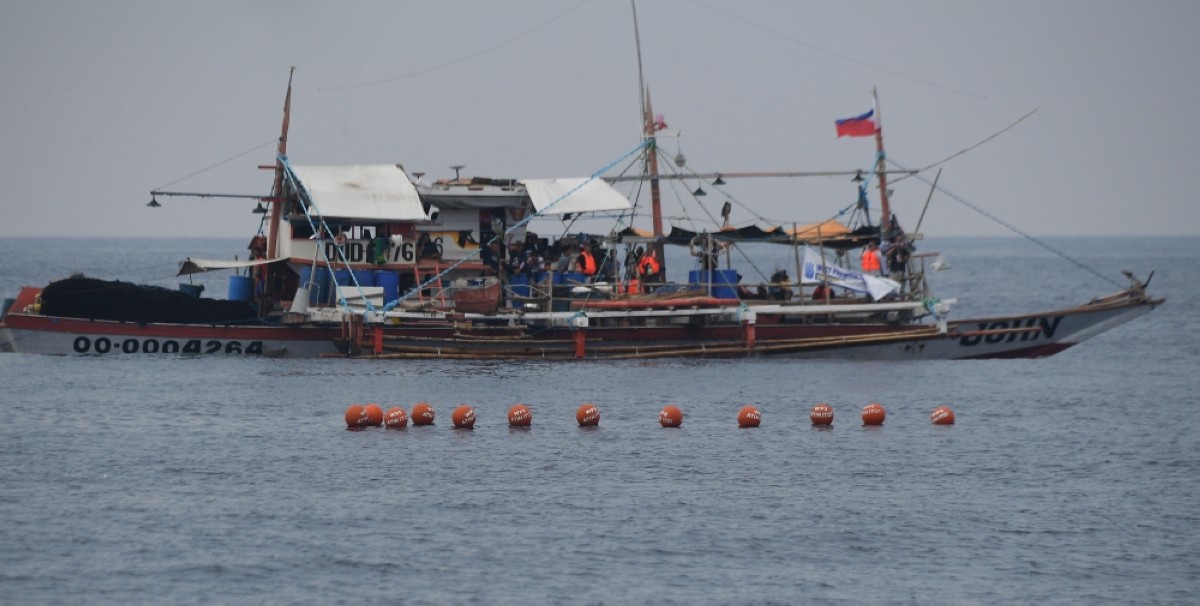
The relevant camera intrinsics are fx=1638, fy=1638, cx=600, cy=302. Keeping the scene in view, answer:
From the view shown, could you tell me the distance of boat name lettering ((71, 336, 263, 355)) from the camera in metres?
55.3

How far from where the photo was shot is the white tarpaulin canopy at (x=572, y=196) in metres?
57.5

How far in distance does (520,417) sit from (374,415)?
12.3 feet

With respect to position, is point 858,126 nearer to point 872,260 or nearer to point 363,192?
point 872,260

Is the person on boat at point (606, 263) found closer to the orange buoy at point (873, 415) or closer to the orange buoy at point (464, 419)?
the orange buoy at point (464, 419)

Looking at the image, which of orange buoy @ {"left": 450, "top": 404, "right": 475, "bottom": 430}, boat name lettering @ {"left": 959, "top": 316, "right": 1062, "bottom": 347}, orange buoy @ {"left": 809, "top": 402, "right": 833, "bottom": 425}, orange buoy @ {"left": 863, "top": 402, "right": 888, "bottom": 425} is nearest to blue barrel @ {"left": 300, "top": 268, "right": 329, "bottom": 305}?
orange buoy @ {"left": 450, "top": 404, "right": 475, "bottom": 430}

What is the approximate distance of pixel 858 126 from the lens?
2354 inches

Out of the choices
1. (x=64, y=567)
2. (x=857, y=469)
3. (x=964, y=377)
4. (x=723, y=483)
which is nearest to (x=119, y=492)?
(x=64, y=567)

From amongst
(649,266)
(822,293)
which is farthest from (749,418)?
(822,293)

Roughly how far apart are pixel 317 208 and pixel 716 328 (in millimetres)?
13893

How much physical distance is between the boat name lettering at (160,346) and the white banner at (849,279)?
61.6ft

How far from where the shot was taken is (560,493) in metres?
33.5

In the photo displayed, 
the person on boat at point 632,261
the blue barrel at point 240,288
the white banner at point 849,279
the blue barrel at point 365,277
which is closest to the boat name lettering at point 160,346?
the blue barrel at point 240,288

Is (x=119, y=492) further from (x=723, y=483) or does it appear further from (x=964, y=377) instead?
(x=964, y=377)

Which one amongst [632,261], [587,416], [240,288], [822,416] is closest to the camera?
[587,416]
